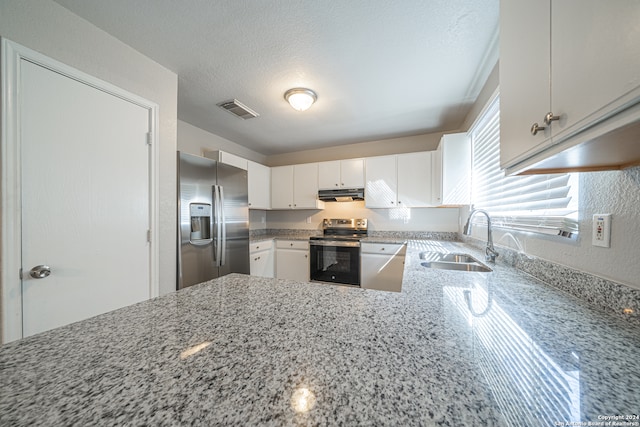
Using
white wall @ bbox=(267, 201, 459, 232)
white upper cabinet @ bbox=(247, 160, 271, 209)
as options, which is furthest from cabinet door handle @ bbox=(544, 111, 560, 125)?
white upper cabinet @ bbox=(247, 160, 271, 209)

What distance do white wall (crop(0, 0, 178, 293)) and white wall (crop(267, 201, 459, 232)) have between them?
2.31 meters

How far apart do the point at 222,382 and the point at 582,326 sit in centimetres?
96

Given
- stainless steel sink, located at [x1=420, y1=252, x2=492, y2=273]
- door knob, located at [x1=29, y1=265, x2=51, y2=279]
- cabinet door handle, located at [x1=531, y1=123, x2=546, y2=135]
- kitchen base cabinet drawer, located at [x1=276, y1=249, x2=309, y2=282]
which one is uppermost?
cabinet door handle, located at [x1=531, y1=123, x2=546, y2=135]

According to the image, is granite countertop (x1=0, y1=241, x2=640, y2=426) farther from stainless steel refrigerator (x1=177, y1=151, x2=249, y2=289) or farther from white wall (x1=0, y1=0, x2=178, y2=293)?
stainless steel refrigerator (x1=177, y1=151, x2=249, y2=289)

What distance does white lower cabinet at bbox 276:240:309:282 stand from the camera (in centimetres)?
329

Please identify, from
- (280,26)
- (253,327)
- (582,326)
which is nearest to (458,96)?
(280,26)

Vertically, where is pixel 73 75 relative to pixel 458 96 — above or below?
below

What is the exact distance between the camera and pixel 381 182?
125 inches

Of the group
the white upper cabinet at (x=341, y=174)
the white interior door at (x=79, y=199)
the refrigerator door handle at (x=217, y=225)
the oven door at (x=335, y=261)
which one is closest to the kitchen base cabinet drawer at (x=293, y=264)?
the oven door at (x=335, y=261)

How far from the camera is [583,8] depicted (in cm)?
51

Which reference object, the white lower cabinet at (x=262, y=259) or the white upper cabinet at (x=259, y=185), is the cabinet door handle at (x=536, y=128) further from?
the white upper cabinet at (x=259, y=185)

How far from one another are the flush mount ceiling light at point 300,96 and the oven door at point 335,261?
5.86ft

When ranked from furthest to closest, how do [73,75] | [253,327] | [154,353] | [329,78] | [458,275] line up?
[329,78] < [73,75] < [458,275] < [253,327] < [154,353]

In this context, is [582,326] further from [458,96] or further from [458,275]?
[458,96]
